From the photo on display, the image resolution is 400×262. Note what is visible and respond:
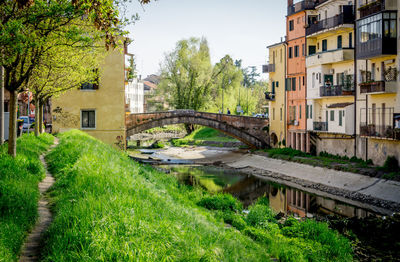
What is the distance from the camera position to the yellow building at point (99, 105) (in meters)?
45.1

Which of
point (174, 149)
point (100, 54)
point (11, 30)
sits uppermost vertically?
point (100, 54)

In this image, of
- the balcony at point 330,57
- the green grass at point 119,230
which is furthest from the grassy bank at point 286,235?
the balcony at point 330,57

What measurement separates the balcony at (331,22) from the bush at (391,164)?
42.0ft

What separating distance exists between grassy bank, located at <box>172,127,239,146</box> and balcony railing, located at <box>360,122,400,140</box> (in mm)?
35601

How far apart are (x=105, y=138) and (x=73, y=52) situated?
72.5ft

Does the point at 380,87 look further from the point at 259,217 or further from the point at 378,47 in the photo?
the point at 259,217

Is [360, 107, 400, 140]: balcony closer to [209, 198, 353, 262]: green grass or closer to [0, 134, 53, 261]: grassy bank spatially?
[209, 198, 353, 262]: green grass

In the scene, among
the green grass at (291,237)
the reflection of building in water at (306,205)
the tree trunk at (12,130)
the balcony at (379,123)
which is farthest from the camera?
the balcony at (379,123)

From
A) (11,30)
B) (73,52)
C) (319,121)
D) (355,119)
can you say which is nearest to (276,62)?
(319,121)

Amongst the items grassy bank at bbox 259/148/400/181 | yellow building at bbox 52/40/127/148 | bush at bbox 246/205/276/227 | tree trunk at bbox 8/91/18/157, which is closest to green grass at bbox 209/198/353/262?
bush at bbox 246/205/276/227

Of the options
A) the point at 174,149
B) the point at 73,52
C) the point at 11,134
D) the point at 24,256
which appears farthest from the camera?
A: the point at 174,149

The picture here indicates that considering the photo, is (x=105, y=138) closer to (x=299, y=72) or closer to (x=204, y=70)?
(x=299, y=72)

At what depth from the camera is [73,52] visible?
24.5m

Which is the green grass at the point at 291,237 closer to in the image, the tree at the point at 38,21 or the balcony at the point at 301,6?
the tree at the point at 38,21
